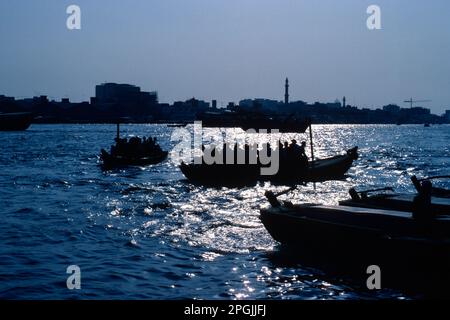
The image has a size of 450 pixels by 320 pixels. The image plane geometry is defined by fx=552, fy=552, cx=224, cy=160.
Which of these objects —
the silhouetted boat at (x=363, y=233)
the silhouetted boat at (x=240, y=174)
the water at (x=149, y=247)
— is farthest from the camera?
the silhouetted boat at (x=240, y=174)

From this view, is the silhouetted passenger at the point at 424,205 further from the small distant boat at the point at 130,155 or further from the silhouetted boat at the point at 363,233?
the small distant boat at the point at 130,155

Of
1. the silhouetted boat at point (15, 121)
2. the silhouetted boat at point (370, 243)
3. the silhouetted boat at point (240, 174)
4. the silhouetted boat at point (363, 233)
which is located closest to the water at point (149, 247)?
the silhouetted boat at point (370, 243)

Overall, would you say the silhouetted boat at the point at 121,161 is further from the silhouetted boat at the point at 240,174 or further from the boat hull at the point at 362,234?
the boat hull at the point at 362,234

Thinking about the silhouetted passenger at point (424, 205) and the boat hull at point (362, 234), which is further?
the silhouetted passenger at point (424, 205)

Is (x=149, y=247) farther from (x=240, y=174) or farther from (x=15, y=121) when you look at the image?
(x=15, y=121)

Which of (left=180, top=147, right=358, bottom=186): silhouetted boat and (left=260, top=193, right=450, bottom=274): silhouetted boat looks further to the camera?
(left=180, top=147, right=358, bottom=186): silhouetted boat

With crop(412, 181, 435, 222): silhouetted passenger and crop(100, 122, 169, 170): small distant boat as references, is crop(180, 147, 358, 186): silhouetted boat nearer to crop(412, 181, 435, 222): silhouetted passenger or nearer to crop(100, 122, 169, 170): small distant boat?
crop(100, 122, 169, 170): small distant boat

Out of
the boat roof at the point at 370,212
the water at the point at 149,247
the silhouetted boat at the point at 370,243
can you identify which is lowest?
the water at the point at 149,247

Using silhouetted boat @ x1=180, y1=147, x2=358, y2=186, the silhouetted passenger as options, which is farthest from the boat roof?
silhouetted boat @ x1=180, y1=147, x2=358, y2=186

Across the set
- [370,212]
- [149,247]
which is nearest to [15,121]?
[149,247]

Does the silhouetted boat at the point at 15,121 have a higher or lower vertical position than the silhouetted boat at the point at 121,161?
higher

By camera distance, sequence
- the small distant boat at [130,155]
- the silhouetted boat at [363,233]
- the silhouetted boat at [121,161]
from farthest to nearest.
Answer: the small distant boat at [130,155]
the silhouetted boat at [121,161]
the silhouetted boat at [363,233]
